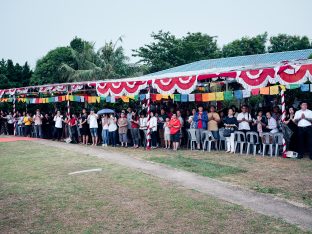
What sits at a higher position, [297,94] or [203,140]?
[297,94]

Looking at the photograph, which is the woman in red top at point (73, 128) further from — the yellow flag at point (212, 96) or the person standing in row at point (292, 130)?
the person standing in row at point (292, 130)

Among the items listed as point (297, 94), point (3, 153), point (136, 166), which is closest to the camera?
point (136, 166)

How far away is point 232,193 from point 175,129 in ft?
24.2

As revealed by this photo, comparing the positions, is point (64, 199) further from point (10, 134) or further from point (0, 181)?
point (10, 134)

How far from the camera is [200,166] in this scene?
36.3ft

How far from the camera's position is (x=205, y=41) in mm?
38938

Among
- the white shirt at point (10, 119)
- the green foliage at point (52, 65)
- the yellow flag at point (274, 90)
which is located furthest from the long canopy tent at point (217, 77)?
the green foliage at point (52, 65)

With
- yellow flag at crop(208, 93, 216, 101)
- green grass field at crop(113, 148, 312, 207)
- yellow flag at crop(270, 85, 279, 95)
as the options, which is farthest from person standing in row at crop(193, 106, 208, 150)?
yellow flag at crop(270, 85, 279, 95)

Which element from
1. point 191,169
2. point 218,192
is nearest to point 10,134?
point 191,169

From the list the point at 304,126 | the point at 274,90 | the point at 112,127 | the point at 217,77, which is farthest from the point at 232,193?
the point at 112,127

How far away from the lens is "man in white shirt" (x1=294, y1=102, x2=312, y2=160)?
12125 mm

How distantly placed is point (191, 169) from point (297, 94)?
8.60m

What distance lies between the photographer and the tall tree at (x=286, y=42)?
3641 centimetres

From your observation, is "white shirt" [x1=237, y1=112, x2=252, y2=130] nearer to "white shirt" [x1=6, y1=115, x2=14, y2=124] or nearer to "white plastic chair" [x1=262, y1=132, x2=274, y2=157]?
"white plastic chair" [x1=262, y1=132, x2=274, y2=157]
